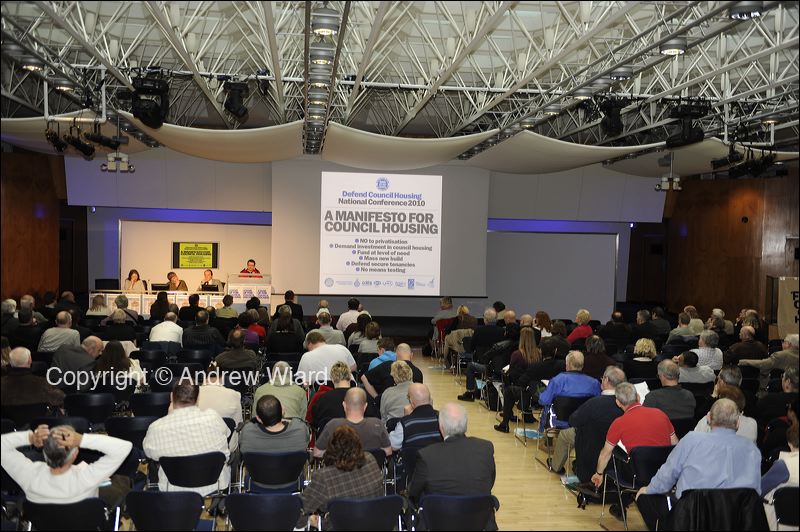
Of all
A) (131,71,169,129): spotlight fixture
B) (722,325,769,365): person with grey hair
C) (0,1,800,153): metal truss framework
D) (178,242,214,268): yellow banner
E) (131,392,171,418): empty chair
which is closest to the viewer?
(131,392,171,418): empty chair

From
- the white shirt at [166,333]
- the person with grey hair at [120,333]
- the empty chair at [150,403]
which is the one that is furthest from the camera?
the person with grey hair at [120,333]

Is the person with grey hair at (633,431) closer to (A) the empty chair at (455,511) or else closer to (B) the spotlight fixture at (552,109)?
(A) the empty chair at (455,511)

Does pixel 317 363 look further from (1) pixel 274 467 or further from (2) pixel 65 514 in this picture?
(2) pixel 65 514

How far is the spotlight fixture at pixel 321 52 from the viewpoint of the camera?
374 inches

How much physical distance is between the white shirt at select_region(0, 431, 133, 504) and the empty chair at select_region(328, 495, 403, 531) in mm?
1335

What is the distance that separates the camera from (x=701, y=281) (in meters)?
21.5

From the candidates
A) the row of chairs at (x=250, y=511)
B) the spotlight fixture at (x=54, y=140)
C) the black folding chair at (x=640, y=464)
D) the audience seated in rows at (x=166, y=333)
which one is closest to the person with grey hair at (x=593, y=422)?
the black folding chair at (x=640, y=464)

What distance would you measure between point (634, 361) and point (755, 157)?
761cm

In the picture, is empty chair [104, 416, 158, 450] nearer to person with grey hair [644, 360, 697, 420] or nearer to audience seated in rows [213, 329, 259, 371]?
audience seated in rows [213, 329, 259, 371]

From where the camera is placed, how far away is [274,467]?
5.44 metres

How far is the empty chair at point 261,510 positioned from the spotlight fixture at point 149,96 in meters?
7.90

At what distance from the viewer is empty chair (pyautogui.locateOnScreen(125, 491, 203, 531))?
443 centimetres

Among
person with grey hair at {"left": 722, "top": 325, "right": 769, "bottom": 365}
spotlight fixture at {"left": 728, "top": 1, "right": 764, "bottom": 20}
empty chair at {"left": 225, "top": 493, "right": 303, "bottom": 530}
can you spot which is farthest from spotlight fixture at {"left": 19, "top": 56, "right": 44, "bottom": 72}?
person with grey hair at {"left": 722, "top": 325, "right": 769, "bottom": 365}

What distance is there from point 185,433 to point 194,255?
15301mm
